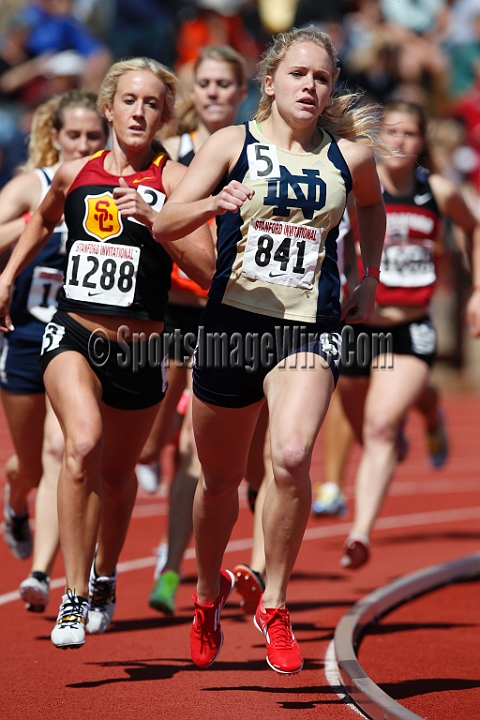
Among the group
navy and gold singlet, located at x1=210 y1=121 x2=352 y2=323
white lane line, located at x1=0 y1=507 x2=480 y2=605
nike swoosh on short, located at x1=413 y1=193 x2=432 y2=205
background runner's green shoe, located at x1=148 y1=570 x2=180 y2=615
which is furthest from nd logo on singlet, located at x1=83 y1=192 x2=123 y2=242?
white lane line, located at x1=0 y1=507 x2=480 y2=605

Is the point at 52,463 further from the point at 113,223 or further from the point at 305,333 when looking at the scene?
the point at 305,333

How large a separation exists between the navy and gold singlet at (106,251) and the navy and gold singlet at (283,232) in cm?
60

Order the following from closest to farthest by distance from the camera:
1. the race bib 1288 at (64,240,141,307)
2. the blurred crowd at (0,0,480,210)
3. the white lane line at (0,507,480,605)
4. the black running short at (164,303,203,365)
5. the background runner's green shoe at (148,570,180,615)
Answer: the race bib 1288 at (64,240,141,307) < the background runner's green shoe at (148,570,180,615) < the black running short at (164,303,203,365) < the white lane line at (0,507,480,605) < the blurred crowd at (0,0,480,210)

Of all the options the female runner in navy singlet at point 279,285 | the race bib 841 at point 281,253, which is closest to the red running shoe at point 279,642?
the female runner in navy singlet at point 279,285

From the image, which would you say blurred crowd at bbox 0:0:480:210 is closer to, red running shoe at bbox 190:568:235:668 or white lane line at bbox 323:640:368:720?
white lane line at bbox 323:640:368:720

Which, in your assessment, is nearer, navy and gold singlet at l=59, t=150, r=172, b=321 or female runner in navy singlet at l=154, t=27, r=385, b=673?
female runner in navy singlet at l=154, t=27, r=385, b=673

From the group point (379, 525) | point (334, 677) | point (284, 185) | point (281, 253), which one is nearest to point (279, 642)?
point (334, 677)

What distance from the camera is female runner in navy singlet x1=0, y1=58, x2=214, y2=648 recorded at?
4449 millimetres

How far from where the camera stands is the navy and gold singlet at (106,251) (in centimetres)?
465

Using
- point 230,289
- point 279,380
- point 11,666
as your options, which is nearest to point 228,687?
point 11,666

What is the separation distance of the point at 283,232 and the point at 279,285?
0.20 metres

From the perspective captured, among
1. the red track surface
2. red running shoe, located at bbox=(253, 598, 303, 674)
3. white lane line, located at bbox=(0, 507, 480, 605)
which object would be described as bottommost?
white lane line, located at bbox=(0, 507, 480, 605)

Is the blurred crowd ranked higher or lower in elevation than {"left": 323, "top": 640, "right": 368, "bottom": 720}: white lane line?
higher

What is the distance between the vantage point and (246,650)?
5215 mm
